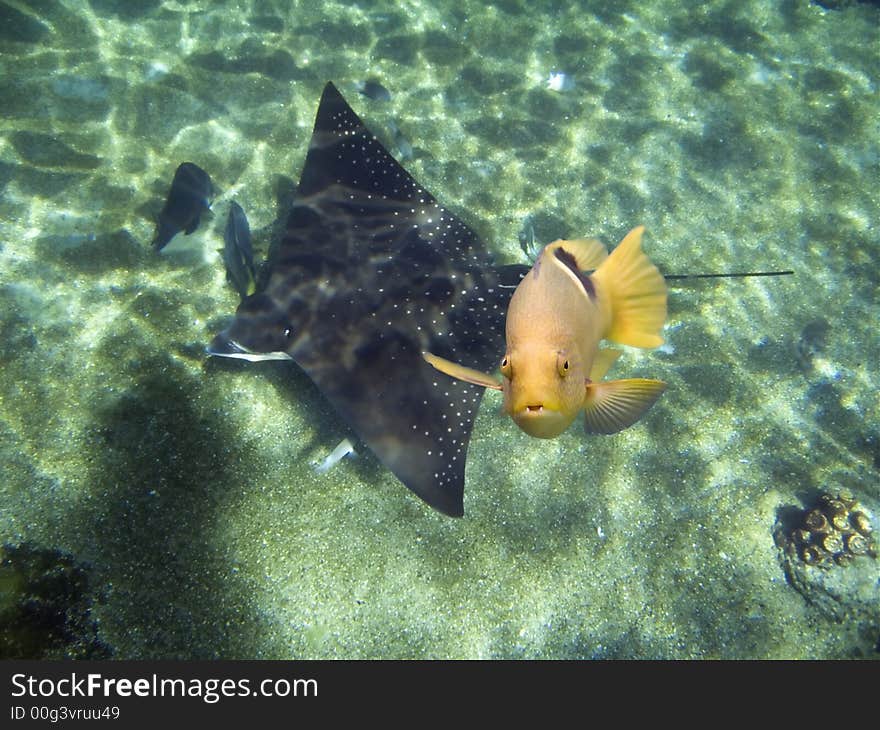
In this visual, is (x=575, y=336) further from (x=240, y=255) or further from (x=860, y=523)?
(x=860, y=523)

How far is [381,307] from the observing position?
157 inches

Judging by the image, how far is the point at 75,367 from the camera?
13.5 ft

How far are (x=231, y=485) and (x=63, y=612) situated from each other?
1227mm

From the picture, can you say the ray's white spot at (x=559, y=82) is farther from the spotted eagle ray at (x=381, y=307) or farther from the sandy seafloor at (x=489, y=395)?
the spotted eagle ray at (x=381, y=307)

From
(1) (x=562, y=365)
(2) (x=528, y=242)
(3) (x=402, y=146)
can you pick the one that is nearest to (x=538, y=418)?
(1) (x=562, y=365)

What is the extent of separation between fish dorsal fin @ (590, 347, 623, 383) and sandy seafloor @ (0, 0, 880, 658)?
1.84m

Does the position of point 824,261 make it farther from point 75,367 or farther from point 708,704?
point 75,367

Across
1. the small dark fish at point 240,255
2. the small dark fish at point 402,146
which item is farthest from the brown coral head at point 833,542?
the small dark fish at point 402,146

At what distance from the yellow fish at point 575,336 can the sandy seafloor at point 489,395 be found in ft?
6.52

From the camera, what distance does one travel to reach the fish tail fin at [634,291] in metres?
2.75

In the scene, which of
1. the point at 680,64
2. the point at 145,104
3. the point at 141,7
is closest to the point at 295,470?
the point at 145,104

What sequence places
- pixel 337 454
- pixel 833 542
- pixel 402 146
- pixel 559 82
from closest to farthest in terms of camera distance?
1. pixel 337 454
2. pixel 833 542
3. pixel 402 146
4. pixel 559 82

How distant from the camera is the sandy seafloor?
3.68m

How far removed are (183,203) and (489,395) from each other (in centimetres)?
340
